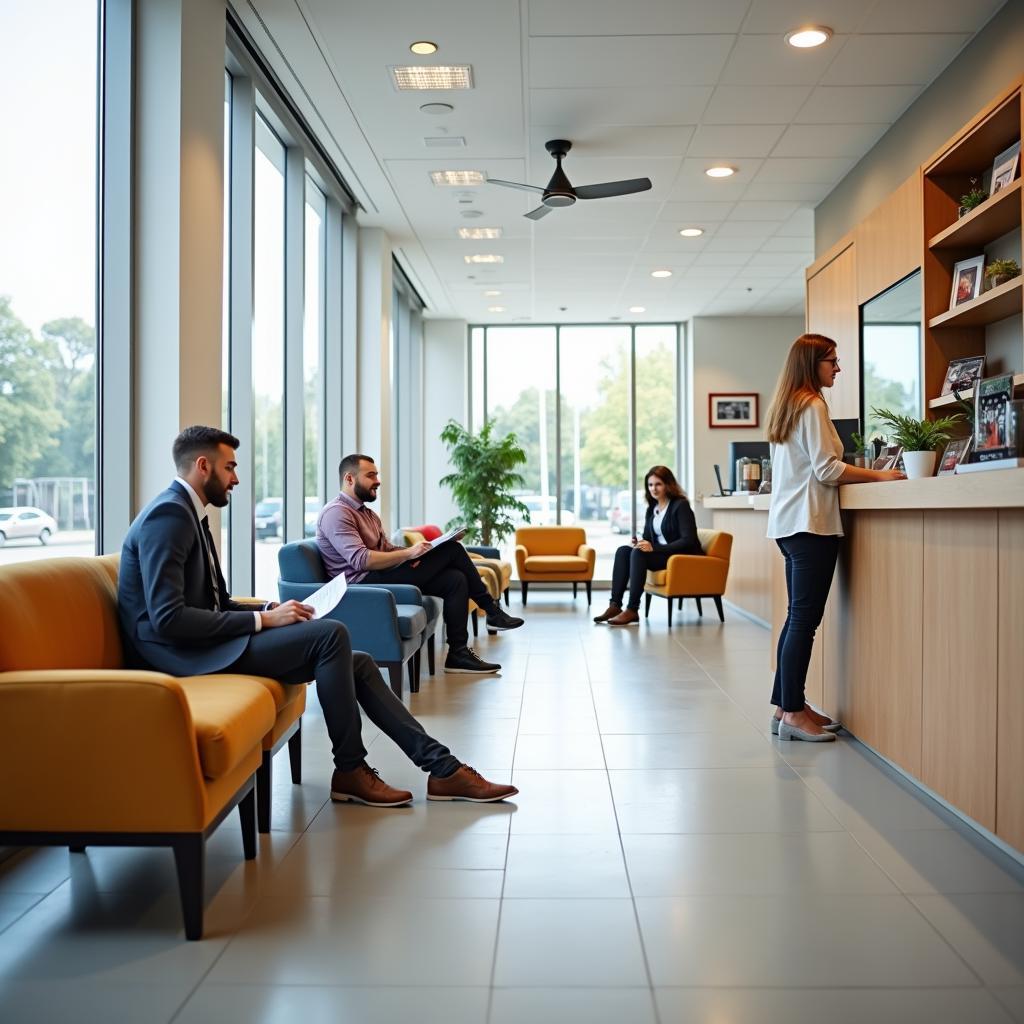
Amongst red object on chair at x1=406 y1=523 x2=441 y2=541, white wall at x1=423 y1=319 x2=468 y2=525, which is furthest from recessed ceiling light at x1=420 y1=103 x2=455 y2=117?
white wall at x1=423 y1=319 x2=468 y2=525

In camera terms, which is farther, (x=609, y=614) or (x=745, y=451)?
(x=745, y=451)

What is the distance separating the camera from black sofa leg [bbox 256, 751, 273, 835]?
3.03 meters

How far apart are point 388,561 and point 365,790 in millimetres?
2455

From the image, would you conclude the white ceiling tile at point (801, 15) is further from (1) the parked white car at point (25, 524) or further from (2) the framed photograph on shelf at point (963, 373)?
(1) the parked white car at point (25, 524)

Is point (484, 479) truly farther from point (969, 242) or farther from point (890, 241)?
point (969, 242)

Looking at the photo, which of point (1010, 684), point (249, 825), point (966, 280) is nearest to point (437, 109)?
point (966, 280)

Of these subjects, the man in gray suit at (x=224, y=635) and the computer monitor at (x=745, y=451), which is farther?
the computer monitor at (x=745, y=451)

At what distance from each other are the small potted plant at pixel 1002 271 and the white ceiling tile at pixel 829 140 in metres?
1.81

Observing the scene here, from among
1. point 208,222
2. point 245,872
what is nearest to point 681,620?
point 208,222

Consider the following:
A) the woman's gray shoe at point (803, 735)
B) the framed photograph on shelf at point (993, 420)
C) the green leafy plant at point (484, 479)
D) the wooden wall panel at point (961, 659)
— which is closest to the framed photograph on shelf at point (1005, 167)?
the framed photograph on shelf at point (993, 420)

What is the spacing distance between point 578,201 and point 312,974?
6.55 m

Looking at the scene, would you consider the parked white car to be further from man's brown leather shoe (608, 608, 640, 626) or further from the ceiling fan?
man's brown leather shoe (608, 608, 640, 626)

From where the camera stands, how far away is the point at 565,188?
20.7ft

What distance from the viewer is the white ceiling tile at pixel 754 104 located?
5621 millimetres
